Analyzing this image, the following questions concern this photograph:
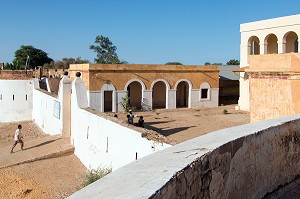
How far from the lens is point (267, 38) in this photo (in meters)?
22.8

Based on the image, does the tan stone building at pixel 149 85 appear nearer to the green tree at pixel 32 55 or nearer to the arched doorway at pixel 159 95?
the arched doorway at pixel 159 95

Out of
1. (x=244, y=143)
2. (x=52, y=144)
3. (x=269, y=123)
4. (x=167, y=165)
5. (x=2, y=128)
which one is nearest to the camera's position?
(x=167, y=165)

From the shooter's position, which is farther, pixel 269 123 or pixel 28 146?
pixel 28 146

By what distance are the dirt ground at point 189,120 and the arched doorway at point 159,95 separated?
229 cm

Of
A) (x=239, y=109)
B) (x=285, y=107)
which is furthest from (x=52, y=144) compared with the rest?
(x=239, y=109)

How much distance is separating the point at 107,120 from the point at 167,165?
705 cm

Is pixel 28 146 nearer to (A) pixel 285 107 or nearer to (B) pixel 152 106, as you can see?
(A) pixel 285 107

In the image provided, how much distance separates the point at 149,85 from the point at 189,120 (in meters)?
5.24

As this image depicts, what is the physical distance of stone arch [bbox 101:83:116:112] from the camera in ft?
75.0

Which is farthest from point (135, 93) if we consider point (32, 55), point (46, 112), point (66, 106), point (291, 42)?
point (32, 55)

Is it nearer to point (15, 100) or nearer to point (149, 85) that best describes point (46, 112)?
point (15, 100)

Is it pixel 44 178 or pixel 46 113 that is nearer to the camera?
pixel 44 178

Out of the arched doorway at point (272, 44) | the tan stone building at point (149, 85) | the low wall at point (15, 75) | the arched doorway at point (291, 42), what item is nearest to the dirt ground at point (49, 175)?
the tan stone building at point (149, 85)

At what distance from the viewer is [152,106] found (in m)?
25.8
